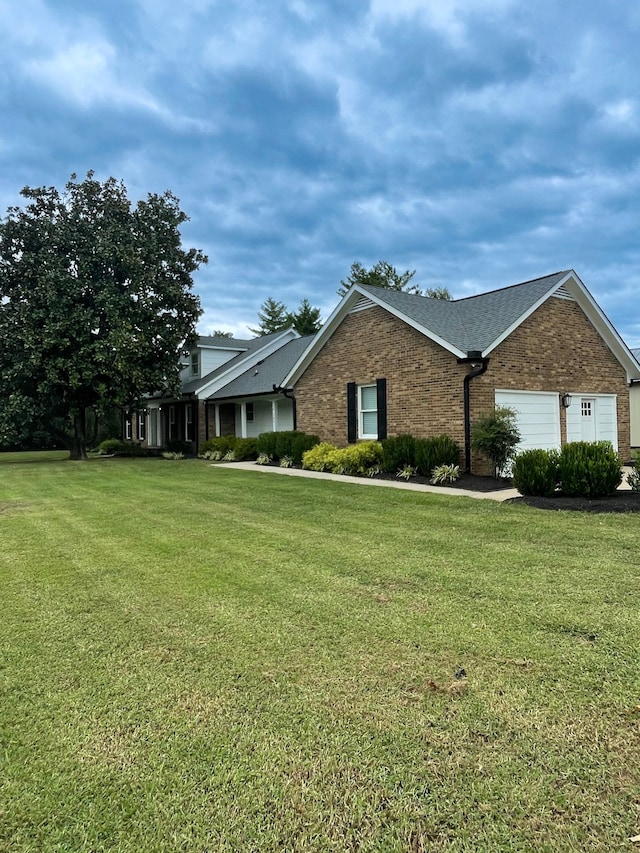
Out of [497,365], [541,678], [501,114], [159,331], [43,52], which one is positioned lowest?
[541,678]

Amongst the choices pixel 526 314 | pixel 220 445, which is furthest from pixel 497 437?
pixel 220 445

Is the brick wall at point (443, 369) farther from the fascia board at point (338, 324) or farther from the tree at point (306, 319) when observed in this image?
the tree at point (306, 319)

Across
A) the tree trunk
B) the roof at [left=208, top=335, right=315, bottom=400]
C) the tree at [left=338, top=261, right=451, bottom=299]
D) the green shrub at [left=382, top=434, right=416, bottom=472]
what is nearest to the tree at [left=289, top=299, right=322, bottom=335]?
the tree at [left=338, top=261, right=451, bottom=299]

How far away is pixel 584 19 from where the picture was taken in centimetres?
1060

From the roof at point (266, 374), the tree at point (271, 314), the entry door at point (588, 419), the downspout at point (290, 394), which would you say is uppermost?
the tree at point (271, 314)

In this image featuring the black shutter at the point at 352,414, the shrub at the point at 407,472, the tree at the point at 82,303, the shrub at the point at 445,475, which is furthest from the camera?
the tree at the point at 82,303

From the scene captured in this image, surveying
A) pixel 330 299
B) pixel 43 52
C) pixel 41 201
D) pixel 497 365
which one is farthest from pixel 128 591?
pixel 330 299

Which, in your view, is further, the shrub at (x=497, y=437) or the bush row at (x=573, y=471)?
the shrub at (x=497, y=437)

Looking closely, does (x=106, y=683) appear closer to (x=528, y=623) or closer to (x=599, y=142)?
(x=528, y=623)

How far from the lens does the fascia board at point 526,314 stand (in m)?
11.8

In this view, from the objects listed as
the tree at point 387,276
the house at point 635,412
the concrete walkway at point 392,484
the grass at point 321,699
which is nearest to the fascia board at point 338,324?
the concrete walkway at point 392,484

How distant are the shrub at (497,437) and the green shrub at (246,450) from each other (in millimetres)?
9769

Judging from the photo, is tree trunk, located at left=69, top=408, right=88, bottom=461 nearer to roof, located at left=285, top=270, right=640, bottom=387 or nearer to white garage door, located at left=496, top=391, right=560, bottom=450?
roof, located at left=285, top=270, right=640, bottom=387

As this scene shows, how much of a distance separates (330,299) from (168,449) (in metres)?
21.7
